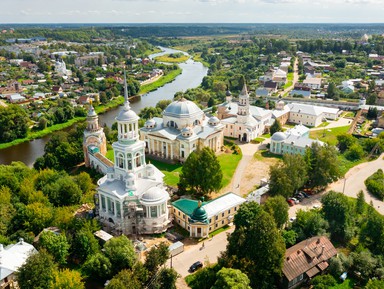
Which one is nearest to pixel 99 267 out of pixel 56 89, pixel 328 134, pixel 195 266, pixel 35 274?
pixel 35 274

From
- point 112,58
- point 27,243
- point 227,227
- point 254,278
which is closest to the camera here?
point 254,278

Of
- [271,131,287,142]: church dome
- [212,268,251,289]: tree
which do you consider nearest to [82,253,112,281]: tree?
[212,268,251,289]: tree

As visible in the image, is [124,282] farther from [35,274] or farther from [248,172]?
[248,172]

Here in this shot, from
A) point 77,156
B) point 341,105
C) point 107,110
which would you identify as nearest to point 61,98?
point 107,110

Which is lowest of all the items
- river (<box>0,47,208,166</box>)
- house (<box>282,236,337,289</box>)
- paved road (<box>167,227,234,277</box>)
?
river (<box>0,47,208,166</box>)

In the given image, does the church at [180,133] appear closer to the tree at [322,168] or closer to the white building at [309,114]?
the tree at [322,168]

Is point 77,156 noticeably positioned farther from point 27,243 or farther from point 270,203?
point 270,203

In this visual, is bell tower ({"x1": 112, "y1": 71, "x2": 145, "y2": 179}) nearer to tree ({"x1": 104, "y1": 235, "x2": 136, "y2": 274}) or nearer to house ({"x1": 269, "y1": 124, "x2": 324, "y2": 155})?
tree ({"x1": 104, "y1": 235, "x2": 136, "y2": 274})
